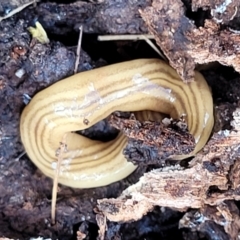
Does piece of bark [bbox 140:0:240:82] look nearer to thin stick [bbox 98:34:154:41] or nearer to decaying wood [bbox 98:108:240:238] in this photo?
thin stick [bbox 98:34:154:41]

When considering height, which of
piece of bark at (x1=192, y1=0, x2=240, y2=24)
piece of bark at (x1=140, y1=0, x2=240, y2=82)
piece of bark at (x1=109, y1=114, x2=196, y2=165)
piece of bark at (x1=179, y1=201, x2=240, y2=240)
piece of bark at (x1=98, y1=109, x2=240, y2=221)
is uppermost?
piece of bark at (x1=192, y1=0, x2=240, y2=24)

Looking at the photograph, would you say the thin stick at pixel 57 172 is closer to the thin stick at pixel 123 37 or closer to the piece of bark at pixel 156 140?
the piece of bark at pixel 156 140

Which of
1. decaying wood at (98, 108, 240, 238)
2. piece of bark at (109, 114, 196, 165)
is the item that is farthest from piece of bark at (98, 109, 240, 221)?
piece of bark at (109, 114, 196, 165)

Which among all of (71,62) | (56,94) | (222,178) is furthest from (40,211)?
(222,178)

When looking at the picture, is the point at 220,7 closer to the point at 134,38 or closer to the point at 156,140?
the point at 134,38

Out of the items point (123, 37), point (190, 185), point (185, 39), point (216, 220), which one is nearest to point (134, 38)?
point (123, 37)

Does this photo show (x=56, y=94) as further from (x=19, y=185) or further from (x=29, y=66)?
(x=19, y=185)
